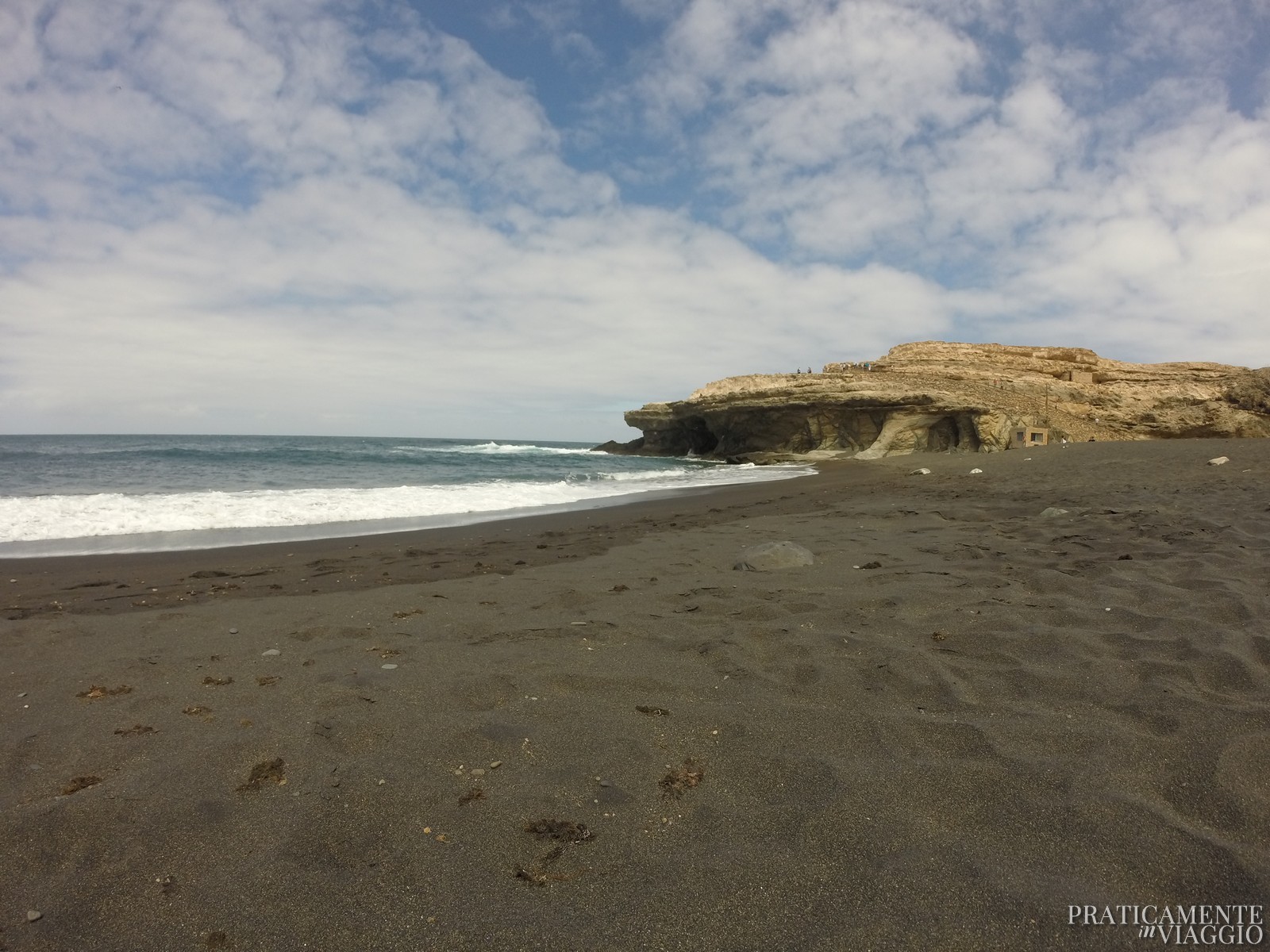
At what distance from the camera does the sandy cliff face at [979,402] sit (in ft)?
93.4

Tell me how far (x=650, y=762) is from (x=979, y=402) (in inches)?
1210

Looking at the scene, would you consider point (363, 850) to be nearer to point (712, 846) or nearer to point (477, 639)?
point (712, 846)

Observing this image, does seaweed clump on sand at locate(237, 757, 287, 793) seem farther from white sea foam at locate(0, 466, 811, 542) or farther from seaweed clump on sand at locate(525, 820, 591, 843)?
white sea foam at locate(0, 466, 811, 542)

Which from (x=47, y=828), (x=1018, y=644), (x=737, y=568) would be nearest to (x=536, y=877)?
(x=47, y=828)

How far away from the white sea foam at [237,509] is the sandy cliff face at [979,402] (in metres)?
20.3

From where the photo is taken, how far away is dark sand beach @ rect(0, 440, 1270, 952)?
177 centimetres

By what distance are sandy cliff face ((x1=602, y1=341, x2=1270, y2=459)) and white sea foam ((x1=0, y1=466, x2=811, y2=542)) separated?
20.3m

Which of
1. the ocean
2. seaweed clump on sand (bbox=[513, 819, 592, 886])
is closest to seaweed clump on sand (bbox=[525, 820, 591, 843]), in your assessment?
seaweed clump on sand (bbox=[513, 819, 592, 886])

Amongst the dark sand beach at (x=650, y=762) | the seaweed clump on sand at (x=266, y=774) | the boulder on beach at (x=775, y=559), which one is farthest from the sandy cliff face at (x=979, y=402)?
the seaweed clump on sand at (x=266, y=774)

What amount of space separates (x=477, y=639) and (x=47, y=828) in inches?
84.8

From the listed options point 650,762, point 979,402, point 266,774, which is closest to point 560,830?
point 650,762

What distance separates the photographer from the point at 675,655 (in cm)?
367

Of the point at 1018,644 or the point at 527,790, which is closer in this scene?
the point at 527,790

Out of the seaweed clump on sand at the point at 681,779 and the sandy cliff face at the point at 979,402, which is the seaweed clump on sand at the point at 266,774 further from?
the sandy cliff face at the point at 979,402
